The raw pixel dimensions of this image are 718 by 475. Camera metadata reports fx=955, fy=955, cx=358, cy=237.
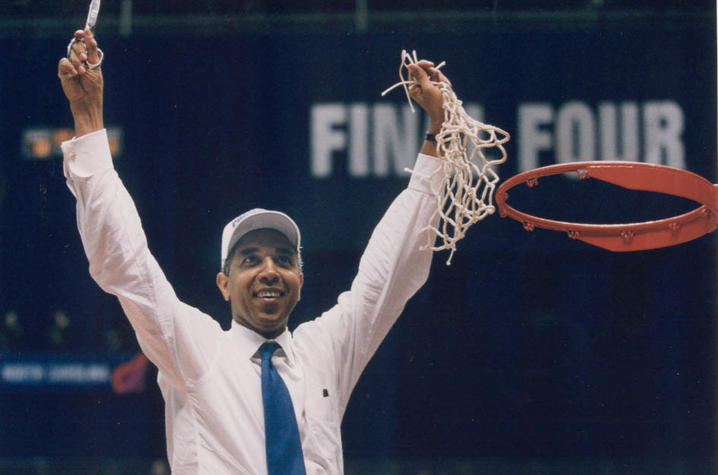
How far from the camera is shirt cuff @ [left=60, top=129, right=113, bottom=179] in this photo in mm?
2270

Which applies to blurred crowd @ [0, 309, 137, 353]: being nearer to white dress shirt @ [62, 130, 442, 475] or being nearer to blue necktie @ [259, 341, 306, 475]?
white dress shirt @ [62, 130, 442, 475]

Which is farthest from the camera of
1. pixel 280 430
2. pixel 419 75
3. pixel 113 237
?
pixel 419 75

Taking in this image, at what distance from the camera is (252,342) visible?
100 inches

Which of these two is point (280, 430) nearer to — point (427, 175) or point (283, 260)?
point (283, 260)

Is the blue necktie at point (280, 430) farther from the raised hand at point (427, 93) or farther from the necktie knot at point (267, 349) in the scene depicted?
the raised hand at point (427, 93)

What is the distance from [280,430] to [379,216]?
392 centimetres

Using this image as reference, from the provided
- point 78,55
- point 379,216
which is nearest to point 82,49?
point 78,55

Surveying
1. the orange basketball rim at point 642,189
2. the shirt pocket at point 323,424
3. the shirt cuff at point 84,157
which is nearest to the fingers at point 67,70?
the shirt cuff at point 84,157

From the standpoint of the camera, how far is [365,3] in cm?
606

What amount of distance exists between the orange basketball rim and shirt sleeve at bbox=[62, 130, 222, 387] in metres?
1.20

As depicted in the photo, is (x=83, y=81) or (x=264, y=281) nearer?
(x=83, y=81)

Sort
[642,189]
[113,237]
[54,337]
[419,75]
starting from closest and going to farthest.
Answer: [113,237]
[419,75]
[642,189]
[54,337]

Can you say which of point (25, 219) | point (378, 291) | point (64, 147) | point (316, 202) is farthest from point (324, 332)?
point (25, 219)

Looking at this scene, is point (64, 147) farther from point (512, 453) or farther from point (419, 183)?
point (512, 453)
